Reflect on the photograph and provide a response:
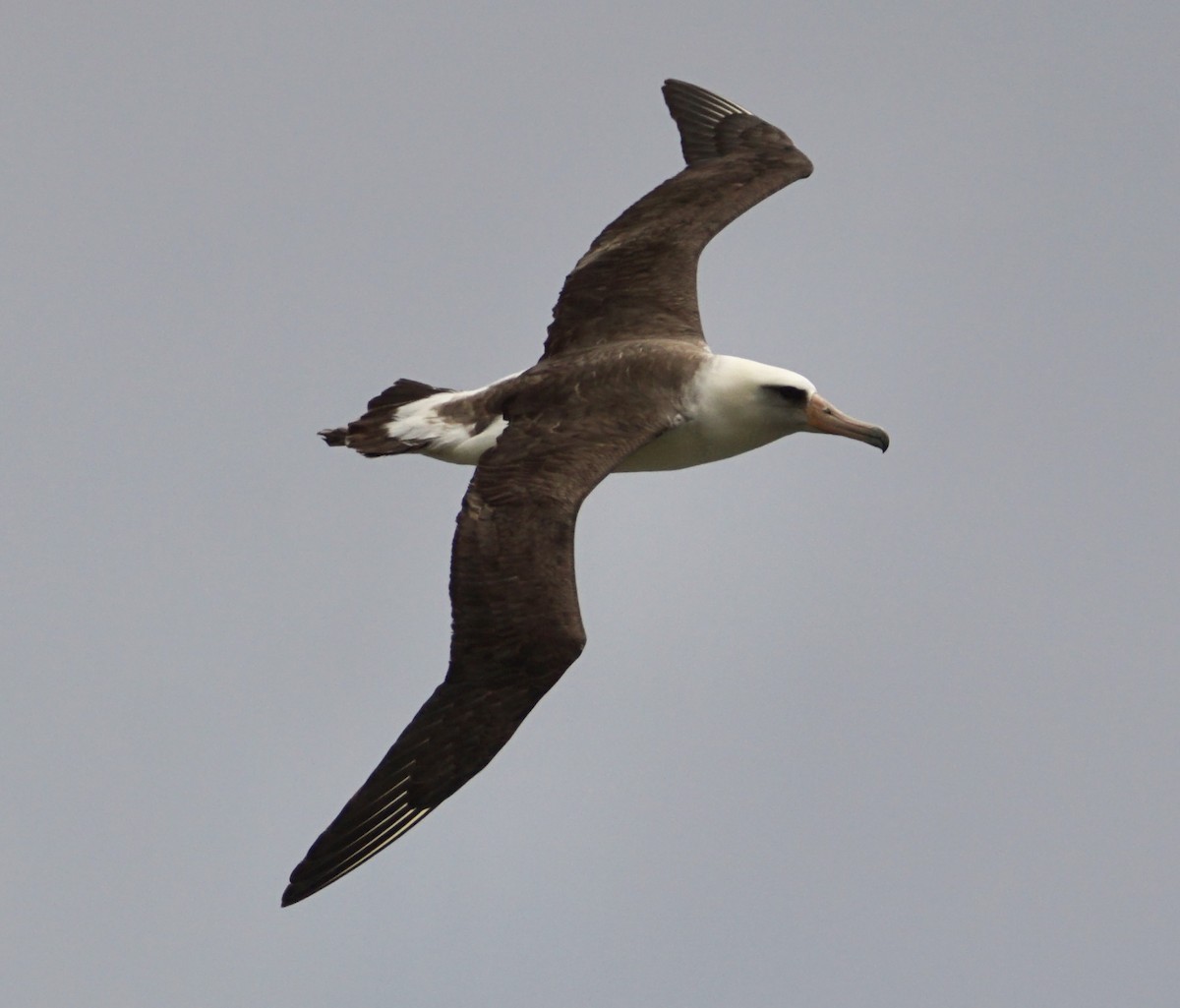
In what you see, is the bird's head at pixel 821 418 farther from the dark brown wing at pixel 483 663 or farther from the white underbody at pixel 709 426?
the dark brown wing at pixel 483 663

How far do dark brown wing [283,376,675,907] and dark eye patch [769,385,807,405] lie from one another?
2142mm

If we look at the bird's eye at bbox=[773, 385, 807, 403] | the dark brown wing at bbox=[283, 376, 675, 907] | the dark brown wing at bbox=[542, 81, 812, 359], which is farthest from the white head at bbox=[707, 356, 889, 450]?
the dark brown wing at bbox=[283, 376, 675, 907]

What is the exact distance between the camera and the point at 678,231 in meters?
18.0

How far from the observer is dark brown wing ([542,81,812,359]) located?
17250mm

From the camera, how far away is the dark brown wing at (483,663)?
14.6m

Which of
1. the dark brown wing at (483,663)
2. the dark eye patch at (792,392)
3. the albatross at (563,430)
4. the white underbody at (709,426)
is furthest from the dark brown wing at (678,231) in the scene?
the dark brown wing at (483,663)

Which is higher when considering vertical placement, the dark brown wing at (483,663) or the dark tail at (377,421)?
the dark tail at (377,421)

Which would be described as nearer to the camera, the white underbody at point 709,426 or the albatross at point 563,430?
the albatross at point 563,430

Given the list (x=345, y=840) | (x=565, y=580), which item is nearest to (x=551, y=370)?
(x=565, y=580)

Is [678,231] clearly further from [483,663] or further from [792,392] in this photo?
[483,663]

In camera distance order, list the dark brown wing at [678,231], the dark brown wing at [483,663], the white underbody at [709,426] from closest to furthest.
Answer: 1. the dark brown wing at [483,663]
2. the white underbody at [709,426]
3. the dark brown wing at [678,231]

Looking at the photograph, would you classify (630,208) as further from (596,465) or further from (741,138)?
(596,465)

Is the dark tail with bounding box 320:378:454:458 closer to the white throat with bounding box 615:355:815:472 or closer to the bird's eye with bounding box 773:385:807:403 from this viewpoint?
the white throat with bounding box 615:355:815:472

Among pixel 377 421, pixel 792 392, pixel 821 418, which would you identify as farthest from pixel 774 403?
pixel 377 421
